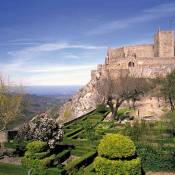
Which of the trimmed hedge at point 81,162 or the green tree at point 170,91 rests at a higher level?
the green tree at point 170,91

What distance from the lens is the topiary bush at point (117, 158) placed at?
1920cm

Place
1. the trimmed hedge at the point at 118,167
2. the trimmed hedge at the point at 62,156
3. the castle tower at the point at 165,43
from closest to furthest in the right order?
A: the trimmed hedge at the point at 118,167
the trimmed hedge at the point at 62,156
the castle tower at the point at 165,43

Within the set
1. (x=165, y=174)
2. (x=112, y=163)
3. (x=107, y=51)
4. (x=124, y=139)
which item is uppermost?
(x=107, y=51)

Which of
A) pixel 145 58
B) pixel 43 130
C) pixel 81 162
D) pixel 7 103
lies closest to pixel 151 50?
Result: pixel 145 58

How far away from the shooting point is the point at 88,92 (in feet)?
240

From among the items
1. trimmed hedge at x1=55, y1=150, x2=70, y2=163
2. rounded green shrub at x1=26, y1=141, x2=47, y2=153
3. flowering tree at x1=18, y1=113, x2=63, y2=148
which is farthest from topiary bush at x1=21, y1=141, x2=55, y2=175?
flowering tree at x1=18, y1=113, x2=63, y2=148

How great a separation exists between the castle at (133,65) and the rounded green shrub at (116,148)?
4106cm

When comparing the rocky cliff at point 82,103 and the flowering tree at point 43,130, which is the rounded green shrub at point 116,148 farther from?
the rocky cliff at point 82,103

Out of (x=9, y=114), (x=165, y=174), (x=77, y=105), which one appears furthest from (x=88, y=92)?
(x=165, y=174)

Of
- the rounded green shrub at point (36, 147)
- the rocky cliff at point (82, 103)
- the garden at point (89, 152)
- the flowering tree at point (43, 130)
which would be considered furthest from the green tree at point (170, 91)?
the rounded green shrub at point (36, 147)

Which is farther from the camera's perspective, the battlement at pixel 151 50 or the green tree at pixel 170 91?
the battlement at pixel 151 50

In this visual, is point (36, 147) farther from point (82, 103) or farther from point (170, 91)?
point (82, 103)

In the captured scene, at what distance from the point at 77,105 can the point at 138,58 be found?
16419 mm

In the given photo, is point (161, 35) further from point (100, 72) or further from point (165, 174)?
point (165, 174)
